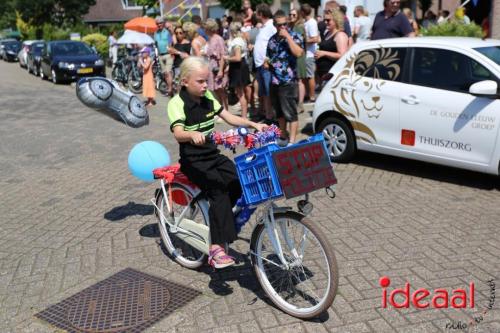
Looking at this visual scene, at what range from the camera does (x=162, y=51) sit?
14555 mm

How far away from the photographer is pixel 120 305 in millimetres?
3945

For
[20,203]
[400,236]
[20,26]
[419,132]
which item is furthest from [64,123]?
[20,26]

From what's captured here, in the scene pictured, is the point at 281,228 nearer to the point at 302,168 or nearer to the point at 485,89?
the point at 302,168

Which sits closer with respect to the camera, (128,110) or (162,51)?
(128,110)

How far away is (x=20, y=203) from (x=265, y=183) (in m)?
4.20

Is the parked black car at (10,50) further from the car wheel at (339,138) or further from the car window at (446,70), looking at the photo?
the car window at (446,70)

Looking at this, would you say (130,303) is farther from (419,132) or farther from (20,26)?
(20,26)

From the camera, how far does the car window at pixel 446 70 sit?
20.4ft

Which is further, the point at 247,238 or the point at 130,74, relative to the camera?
the point at 130,74

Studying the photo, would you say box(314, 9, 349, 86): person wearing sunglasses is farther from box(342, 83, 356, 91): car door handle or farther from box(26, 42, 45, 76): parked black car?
box(26, 42, 45, 76): parked black car

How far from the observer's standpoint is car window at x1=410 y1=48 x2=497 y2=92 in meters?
6.21

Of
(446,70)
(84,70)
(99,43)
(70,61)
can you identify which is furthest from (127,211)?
(99,43)

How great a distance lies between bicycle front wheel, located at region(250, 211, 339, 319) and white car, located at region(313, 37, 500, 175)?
332cm

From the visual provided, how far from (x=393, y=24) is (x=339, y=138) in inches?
96.3
